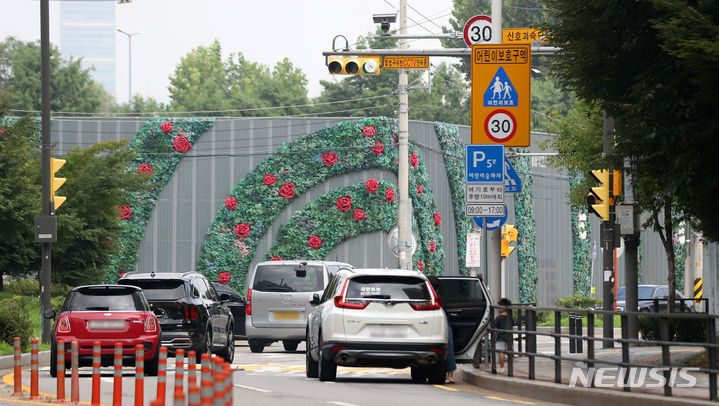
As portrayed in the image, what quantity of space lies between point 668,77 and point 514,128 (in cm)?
415

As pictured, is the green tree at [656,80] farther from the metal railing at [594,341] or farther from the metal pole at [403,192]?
the metal pole at [403,192]

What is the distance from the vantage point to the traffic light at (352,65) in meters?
28.1

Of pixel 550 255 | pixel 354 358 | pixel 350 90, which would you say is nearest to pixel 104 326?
pixel 354 358

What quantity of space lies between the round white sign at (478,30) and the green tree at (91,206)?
16.6 metres

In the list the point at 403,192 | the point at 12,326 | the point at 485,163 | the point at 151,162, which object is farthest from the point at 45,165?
the point at 151,162

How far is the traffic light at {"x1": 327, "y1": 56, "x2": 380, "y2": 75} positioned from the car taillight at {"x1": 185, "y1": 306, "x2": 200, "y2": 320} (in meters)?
8.68

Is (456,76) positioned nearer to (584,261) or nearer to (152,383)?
(584,261)

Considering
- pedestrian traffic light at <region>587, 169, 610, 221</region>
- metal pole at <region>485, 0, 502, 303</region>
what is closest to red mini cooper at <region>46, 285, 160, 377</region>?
metal pole at <region>485, 0, 502, 303</region>

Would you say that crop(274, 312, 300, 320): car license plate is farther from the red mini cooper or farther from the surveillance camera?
the surveillance camera

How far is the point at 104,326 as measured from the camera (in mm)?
18500

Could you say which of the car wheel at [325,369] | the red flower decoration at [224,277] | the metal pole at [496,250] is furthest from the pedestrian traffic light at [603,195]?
the red flower decoration at [224,277]

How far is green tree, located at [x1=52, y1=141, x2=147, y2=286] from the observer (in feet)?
122

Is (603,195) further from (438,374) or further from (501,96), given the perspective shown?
(438,374)

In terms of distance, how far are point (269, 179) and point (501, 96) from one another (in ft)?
92.6
